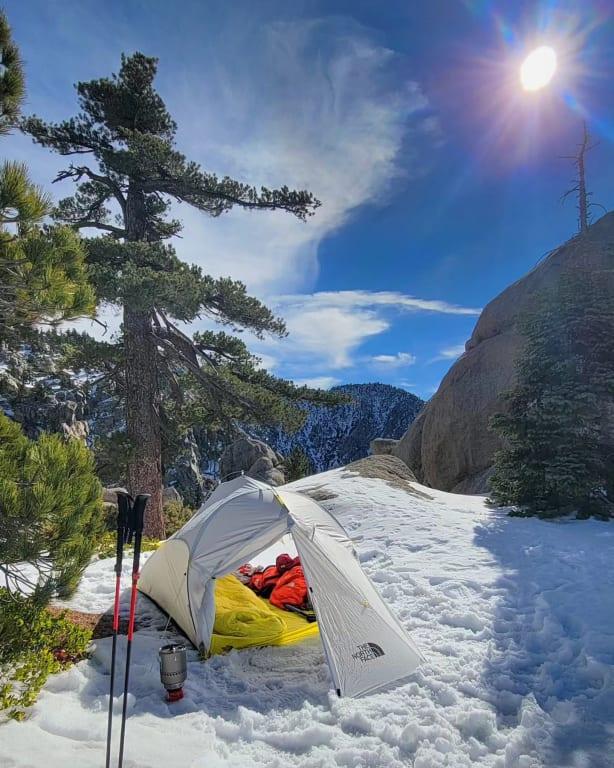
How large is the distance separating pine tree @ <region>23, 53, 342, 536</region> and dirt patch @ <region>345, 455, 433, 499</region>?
367 cm

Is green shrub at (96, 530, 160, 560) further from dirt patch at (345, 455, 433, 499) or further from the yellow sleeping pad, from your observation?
dirt patch at (345, 455, 433, 499)

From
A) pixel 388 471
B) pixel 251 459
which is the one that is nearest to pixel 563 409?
pixel 388 471

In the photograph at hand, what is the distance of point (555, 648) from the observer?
554cm

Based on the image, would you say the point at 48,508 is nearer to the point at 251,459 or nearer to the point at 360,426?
the point at 251,459

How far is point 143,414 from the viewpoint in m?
12.5

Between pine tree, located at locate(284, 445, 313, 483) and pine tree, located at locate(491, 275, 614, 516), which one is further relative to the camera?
pine tree, located at locate(284, 445, 313, 483)

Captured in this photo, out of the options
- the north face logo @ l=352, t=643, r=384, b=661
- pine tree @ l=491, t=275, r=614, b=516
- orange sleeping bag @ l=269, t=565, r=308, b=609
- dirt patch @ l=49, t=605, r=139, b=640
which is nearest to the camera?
the north face logo @ l=352, t=643, r=384, b=661

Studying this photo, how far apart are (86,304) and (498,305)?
22.7 m

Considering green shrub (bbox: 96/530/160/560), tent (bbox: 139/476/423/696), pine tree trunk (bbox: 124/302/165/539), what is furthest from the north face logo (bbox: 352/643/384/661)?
pine tree trunk (bbox: 124/302/165/539)

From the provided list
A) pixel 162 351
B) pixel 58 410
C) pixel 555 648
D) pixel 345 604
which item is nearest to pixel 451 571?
pixel 555 648

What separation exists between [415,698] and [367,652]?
638 mm

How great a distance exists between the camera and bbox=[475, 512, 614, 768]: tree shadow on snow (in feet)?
13.2

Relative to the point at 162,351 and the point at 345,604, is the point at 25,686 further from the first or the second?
the point at 162,351

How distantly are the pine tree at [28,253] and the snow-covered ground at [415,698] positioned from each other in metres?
3.61
